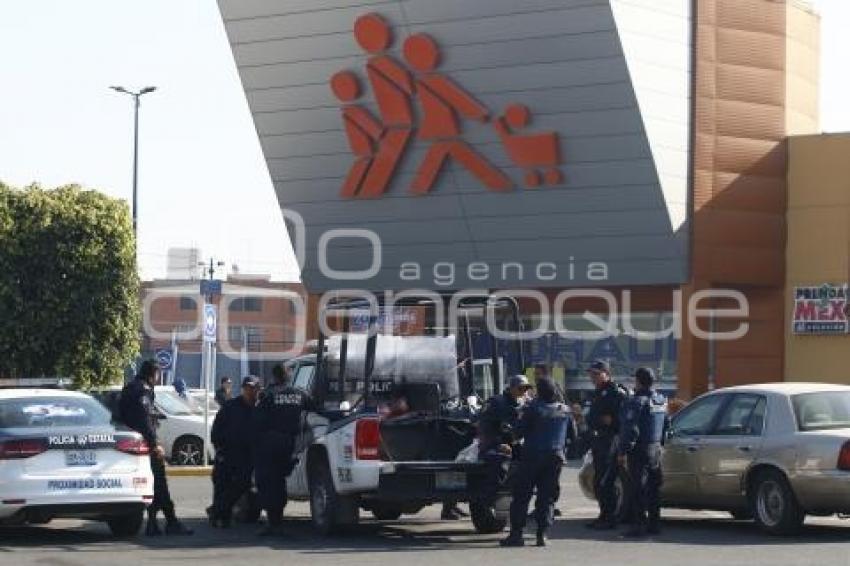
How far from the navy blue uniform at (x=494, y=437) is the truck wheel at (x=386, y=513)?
1.52m

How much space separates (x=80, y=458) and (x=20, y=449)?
0.55 meters

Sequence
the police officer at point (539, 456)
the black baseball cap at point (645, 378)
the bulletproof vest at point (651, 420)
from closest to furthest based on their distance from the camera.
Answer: the police officer at point (539, 456) → the bulletproof vest at point (651, 420) → the black baseball cap at point (645, 378)

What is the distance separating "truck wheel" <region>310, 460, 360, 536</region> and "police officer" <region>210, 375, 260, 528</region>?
1017 mm

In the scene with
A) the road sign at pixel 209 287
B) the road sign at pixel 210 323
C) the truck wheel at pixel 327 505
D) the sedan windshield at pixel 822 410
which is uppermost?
the road sign at pixel 209 287

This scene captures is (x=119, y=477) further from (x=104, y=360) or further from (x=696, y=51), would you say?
(x=696, y=51)

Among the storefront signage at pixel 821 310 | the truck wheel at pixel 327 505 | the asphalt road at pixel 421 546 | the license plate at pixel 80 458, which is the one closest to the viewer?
the asphalt road at pixel 421 546

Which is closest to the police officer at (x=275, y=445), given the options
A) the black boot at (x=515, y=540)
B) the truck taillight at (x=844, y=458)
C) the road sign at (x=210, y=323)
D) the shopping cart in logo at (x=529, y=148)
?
the black boot at (x=515, y=540)

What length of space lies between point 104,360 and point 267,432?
16043 mm

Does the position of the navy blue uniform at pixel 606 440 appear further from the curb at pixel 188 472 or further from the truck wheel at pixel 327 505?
the curb at pixel 188 472

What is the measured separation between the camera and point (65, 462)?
16.1 meters

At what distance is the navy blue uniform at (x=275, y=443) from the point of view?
17453 millimetres

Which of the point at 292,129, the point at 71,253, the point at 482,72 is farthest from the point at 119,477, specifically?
the point at 292,129

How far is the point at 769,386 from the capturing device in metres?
17.8

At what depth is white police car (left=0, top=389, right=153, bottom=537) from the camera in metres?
15.9
